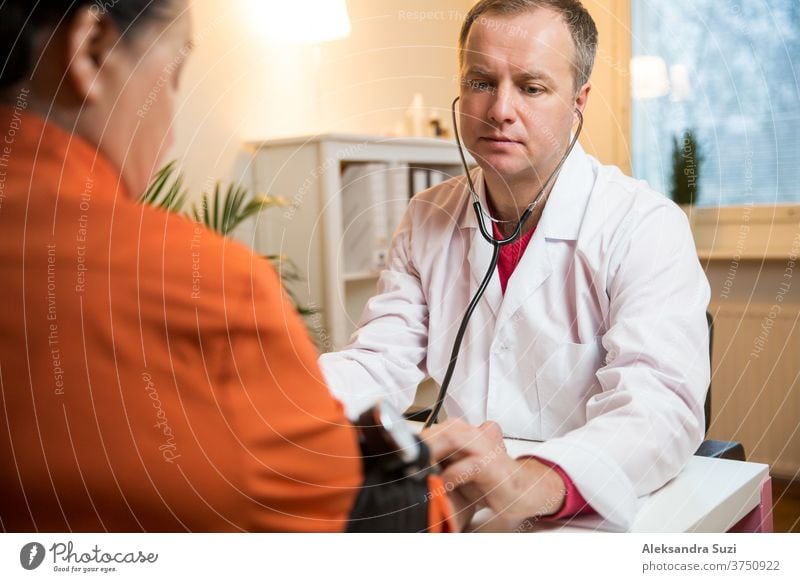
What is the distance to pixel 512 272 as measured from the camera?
2.43 ft

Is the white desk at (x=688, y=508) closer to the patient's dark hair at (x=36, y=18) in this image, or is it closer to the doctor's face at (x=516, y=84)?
the doctor's face at (x=516, y=84)

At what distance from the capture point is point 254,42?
75 centimetres

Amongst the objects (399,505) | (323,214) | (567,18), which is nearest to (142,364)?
(399,505)

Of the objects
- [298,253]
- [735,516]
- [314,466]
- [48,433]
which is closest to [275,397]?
[314,466]

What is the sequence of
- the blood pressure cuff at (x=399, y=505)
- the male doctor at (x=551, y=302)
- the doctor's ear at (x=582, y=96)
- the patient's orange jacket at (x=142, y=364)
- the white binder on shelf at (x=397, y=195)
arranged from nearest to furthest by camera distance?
the patient's orange jacket at (x=142, y=364), the blood pressure cuff at (x=399, y=505), the male doctor at (x=551, y=302), the doctor's ear at (x=582, y=96), the white binder on shelf at (x=397, y=195)

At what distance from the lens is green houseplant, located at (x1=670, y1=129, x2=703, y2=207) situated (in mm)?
760

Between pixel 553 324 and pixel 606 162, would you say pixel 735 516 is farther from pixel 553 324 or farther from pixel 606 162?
pixel 606 162

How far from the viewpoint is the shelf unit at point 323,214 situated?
28.0 inches

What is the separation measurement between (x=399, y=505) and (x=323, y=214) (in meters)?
0.33

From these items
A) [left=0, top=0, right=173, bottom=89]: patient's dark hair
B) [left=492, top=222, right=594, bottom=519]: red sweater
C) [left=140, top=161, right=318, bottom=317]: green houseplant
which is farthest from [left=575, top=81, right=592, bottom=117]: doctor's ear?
[left=0, top=0, right=173, bottom=89]: patient's dark hair

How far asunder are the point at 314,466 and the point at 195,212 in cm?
27

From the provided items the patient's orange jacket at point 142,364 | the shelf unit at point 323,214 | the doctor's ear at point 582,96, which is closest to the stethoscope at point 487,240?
the doctor's ear at point 582,96

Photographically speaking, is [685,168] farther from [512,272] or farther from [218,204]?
[218,204]

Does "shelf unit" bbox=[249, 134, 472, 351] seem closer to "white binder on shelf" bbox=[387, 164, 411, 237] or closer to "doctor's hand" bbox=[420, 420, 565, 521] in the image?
"white binder on shelf" bbox=[387, 164, 411, 237]
